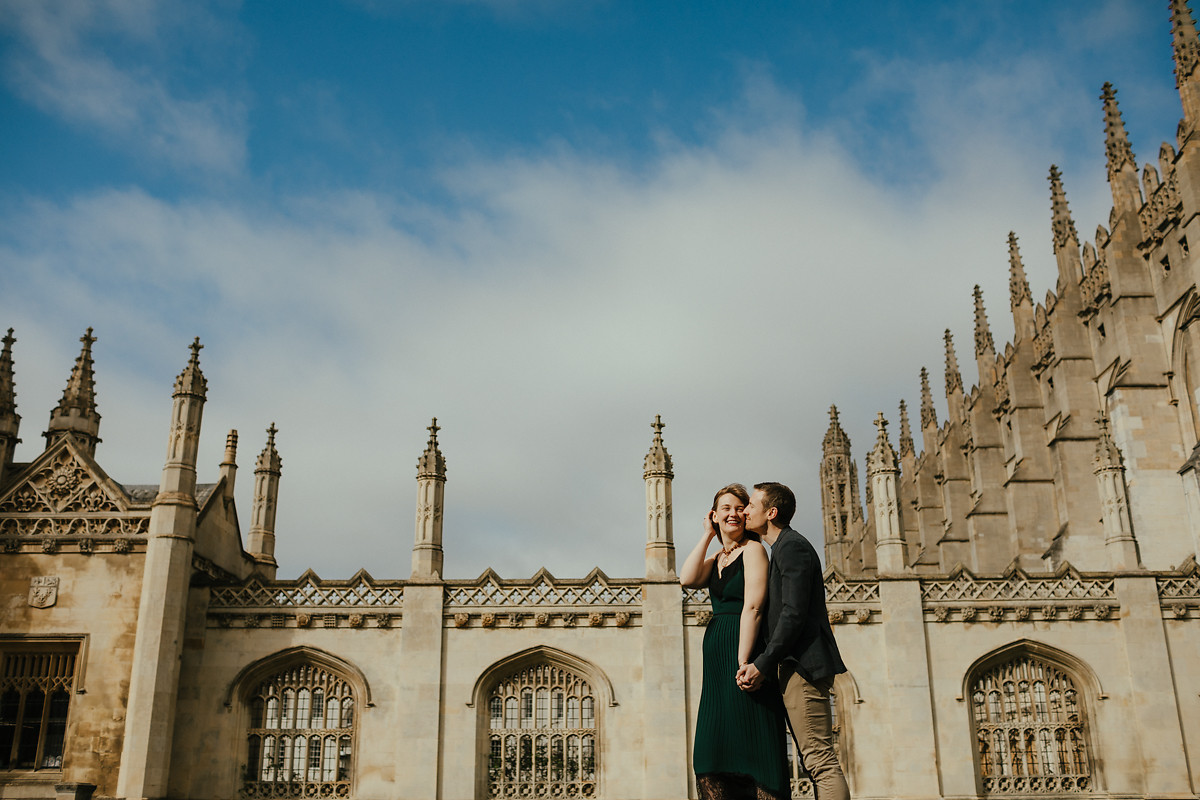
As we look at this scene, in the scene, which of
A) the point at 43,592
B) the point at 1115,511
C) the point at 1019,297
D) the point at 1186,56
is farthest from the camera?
the point at 1019,297

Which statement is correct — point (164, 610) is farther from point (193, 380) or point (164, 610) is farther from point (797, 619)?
point (797, 619)

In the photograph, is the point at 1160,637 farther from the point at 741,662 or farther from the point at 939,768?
the point at 741,662

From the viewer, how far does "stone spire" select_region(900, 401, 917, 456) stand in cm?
5703

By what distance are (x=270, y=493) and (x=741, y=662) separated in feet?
68.0

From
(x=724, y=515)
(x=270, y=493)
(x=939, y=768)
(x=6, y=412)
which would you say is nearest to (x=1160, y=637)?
(x=939, y=768)

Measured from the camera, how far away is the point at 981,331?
158ft

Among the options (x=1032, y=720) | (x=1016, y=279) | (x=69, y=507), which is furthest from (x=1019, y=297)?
(x=69, y=507)

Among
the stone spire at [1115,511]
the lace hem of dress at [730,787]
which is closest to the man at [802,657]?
the lace hem of dress at [730,787]

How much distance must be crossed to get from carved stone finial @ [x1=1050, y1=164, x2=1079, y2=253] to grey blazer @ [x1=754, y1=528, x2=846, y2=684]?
34.6 meters

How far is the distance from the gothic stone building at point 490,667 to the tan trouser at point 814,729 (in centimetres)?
1410

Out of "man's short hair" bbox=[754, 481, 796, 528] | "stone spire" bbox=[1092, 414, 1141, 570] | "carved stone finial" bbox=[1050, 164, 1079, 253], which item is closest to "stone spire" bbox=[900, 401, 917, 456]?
"carved stone finial" bbox=[1050, 164, 1079, 253]

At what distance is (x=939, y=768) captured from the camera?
19469mm

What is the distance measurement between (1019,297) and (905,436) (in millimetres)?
16274

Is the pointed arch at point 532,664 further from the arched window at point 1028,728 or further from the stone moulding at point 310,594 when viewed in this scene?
the arched window at point 1028,728
